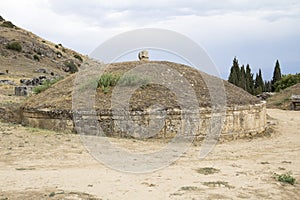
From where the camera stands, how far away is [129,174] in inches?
255

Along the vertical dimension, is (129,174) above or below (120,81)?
below

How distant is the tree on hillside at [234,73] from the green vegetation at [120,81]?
25540mm

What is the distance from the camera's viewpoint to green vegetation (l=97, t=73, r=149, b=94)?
11438mm

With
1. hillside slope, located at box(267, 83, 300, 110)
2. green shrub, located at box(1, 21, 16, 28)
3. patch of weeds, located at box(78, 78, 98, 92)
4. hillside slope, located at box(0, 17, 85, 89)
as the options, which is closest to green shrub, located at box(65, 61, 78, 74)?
hillside slope, located at box(0, 17, 85, 89)

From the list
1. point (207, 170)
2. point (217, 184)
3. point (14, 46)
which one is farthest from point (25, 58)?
point (217, 184)

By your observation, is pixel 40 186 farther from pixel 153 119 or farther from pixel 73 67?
A: pixel 73 67

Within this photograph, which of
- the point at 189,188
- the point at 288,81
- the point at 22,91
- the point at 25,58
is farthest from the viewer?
the point at 25,58

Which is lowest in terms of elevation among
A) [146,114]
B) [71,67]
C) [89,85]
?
[146,114]

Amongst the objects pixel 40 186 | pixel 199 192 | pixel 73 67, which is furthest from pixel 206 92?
pixel 73 67

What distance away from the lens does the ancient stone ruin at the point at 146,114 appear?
32.8 ft

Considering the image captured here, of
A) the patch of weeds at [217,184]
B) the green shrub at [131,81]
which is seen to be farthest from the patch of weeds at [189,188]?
the green shrub at [131,81]

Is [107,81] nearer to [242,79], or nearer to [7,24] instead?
[242,79]

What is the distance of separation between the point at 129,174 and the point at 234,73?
103 feet

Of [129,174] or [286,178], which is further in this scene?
[129,174]
